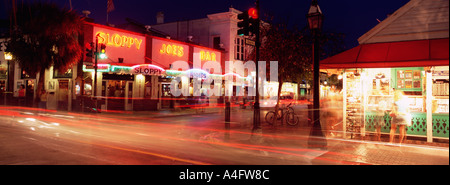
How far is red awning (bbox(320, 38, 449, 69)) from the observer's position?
29.5 feet

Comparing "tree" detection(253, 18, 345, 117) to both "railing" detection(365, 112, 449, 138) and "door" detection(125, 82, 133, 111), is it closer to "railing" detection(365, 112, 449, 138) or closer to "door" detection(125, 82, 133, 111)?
"railing" detection(365, 112, 449, 138)

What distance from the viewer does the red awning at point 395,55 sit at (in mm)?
8984

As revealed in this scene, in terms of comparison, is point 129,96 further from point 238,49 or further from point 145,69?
point 238,49

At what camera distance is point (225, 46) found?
115 feet

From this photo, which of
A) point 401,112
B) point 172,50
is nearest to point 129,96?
point 172,50

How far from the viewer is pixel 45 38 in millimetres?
20719

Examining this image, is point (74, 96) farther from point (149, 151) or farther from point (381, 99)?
point (381, 99)

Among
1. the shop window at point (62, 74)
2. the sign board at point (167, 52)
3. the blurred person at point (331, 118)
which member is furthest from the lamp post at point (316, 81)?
the shop window at point (62, 74)

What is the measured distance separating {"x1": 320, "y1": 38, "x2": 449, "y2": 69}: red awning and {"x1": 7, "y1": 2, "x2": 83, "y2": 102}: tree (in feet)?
57.9

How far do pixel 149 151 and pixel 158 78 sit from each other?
63.0 ft

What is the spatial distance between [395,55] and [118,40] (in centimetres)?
2034

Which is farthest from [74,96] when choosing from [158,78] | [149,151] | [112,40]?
[149,151]

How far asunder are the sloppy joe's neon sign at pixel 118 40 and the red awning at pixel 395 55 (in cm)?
1779

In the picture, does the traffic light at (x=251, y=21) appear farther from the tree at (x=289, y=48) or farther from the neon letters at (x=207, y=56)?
the neon letters at (x=207, y=56)
